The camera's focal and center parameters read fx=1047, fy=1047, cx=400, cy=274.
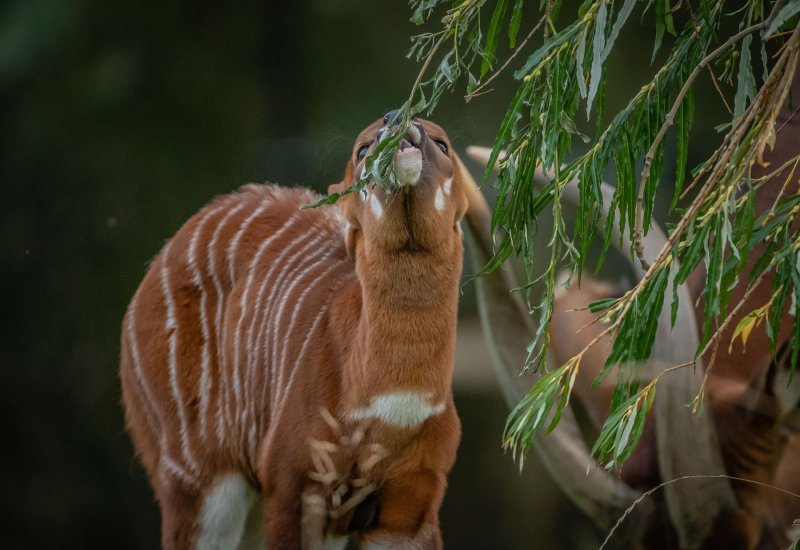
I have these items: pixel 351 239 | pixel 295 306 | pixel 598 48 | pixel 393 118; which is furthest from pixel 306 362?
pixel 598 48

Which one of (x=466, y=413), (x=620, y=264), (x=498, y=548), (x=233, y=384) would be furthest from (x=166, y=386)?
(x=620, y=264)

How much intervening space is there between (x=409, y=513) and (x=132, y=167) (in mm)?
1355

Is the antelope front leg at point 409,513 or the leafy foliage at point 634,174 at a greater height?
the leafy foliage at point 634,174

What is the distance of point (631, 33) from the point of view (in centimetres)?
320

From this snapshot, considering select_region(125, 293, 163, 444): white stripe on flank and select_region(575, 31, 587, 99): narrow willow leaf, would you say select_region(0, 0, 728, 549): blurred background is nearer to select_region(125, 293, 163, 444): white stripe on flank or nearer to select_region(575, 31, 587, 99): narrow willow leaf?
select_region(125, 293, 163, 444): white stripe on flank

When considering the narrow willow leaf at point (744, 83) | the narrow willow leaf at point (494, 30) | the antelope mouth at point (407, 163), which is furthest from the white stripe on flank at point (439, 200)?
the narrow willow leaf at point (744, 83)

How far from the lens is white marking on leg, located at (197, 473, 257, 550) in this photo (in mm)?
2773

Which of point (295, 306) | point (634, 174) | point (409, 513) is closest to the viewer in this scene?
point (634, 174)

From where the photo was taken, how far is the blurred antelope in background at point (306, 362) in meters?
2.42

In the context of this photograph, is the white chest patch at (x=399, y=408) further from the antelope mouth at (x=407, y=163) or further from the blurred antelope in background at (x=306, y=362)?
the antelope mouth at (x=407, y=163)

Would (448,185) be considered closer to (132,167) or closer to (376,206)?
(376,206)

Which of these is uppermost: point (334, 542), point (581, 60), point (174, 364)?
point (581, 60)

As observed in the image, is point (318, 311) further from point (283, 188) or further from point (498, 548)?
point (498, 548)

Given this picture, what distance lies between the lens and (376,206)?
238cm
